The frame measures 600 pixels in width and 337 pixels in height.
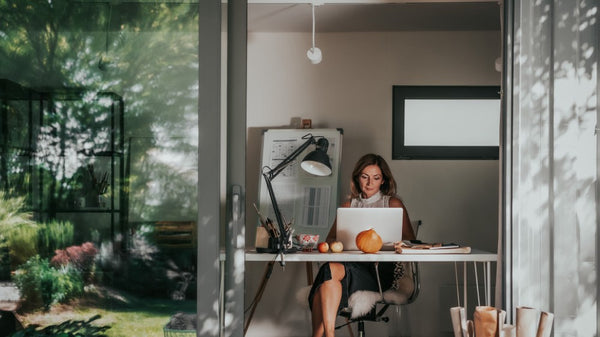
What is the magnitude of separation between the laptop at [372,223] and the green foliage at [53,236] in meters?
1.40

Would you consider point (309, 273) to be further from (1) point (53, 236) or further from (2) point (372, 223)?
(1) point (53, 236)

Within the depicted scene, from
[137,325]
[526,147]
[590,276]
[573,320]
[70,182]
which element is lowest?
[137,325]

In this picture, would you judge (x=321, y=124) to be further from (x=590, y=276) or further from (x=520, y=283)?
(x=590, y=276)

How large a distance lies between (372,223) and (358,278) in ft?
1.25

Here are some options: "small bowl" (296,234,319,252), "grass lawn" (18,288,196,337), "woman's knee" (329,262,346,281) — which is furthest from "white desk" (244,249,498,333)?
"grass lawn" (18,288,196,337)

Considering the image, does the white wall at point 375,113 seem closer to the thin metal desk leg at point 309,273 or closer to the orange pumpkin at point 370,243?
the thin metal desk leg at point 309,273

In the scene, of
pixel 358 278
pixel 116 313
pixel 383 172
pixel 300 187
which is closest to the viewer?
pixel 116 313

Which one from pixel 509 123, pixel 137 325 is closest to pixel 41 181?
pixel 137 325

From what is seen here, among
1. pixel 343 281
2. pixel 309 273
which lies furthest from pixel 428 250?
pixel 309 273

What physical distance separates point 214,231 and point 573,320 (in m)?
1.54

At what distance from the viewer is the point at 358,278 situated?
3.44 metres

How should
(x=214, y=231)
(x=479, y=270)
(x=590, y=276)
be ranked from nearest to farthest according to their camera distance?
1. (x=590, y=276)
2. (x=214, y=231)
3. (x=479, y=270)

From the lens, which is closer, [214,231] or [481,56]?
[214,231]

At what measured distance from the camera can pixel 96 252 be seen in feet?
9.17
